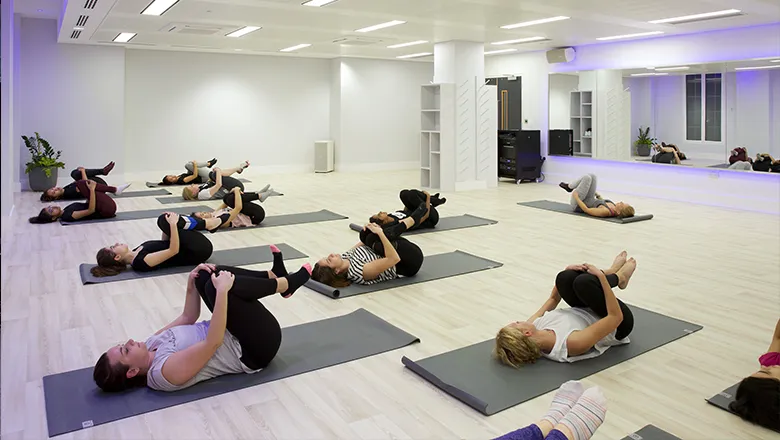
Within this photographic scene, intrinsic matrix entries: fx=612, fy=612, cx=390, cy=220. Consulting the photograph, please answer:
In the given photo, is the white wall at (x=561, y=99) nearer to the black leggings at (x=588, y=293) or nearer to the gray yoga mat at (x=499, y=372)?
the gray yoga mat at (x=499, y=372)

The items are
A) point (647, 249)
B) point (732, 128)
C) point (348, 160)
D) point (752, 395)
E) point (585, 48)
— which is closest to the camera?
point (752, 395)

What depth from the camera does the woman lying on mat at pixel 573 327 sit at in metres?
3.35

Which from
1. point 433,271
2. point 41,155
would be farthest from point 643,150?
point 41,155

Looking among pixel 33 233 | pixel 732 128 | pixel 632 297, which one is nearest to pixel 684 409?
pixel 632 297

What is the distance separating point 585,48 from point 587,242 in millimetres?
5974

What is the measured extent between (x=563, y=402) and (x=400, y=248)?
9.28 feet

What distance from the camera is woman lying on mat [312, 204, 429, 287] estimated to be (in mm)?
4809

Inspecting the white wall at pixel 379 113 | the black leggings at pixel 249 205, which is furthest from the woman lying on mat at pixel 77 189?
the white wall at pixel 379 113

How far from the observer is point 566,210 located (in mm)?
8656

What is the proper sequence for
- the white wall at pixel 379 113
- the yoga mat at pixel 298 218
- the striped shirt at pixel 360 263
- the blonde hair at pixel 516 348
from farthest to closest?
the white wall at pixel 379 113 → the yoga mat at pixel 298 218 → the striped shirt at pixel 360 263 → the blonde hair at pixel 516 348

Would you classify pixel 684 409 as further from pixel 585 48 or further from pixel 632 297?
pixel 585 48

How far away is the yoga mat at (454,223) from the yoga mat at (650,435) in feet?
15.2

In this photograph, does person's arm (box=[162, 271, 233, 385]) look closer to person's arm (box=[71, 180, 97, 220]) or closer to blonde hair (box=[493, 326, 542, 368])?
blonde hair (box=[493, 326, 542, 368])

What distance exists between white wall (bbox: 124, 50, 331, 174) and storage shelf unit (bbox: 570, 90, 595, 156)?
5.93 m
